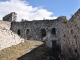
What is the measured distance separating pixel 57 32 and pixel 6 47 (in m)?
8.05

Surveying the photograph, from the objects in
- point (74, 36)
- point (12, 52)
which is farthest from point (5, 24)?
point (74, 36)

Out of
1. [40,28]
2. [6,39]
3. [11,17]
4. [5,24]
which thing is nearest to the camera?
[6,39]

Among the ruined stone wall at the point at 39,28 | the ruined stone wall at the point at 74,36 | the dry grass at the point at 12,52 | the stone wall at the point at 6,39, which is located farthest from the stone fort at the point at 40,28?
the stone wall at the point at 6,39

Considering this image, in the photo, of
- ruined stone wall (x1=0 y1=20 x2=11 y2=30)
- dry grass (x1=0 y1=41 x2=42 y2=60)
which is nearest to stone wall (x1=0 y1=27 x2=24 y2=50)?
dry grass (x1=0 y1=41 x2=42 y2=60)

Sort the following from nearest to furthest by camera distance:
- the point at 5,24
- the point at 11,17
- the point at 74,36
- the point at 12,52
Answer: the point at 74,36 < the point at 12,52 < the point at 5,24 < the point at 11,17

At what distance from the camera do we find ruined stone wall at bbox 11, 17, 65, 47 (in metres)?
19.1

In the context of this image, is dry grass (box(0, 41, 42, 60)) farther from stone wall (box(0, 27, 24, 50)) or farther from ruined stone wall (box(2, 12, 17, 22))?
ruined stone wall (box(2, 12, 17, 22))

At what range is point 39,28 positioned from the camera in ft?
67.9

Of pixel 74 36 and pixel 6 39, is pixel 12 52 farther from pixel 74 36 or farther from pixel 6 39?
pixel 74 36

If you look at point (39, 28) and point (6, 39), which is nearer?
point (6, 39)

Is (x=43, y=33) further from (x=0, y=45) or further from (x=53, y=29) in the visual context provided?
(x=0, y=45)

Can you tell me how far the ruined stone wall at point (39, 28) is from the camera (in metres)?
19.1

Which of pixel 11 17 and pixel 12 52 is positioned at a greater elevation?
pixel 11 17

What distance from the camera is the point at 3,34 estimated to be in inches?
570
